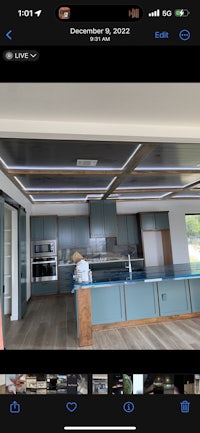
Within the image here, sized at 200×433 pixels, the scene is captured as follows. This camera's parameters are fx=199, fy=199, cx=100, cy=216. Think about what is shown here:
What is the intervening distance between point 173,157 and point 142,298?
2.10 metres

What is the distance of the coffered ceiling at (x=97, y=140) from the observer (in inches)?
47.1

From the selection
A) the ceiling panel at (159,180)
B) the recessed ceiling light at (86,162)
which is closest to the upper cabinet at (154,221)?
the ceiling panel at (159,180)

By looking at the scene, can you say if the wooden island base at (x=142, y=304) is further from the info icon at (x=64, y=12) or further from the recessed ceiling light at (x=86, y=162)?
the info icon at (x=64, y=12)

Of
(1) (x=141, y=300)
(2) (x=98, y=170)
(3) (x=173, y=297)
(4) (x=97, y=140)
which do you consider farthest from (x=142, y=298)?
(4) (x=97, y=140)

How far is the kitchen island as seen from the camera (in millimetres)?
2777

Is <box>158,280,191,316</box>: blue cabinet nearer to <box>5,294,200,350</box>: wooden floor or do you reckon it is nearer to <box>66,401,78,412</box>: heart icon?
<box>5,294,200,350</box>: wooden floor

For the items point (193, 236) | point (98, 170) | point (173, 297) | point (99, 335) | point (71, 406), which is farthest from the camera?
point (193, 236)

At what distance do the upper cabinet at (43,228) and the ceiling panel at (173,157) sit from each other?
112 inches

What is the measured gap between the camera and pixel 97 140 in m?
1.53

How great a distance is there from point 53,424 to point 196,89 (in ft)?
5.17

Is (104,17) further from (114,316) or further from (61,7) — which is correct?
(114,316)

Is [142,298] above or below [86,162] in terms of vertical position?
below

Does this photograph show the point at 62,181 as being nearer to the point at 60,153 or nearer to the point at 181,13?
the point at 60,153

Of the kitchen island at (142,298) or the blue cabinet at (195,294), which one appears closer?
the kitchen island at (142,298)
